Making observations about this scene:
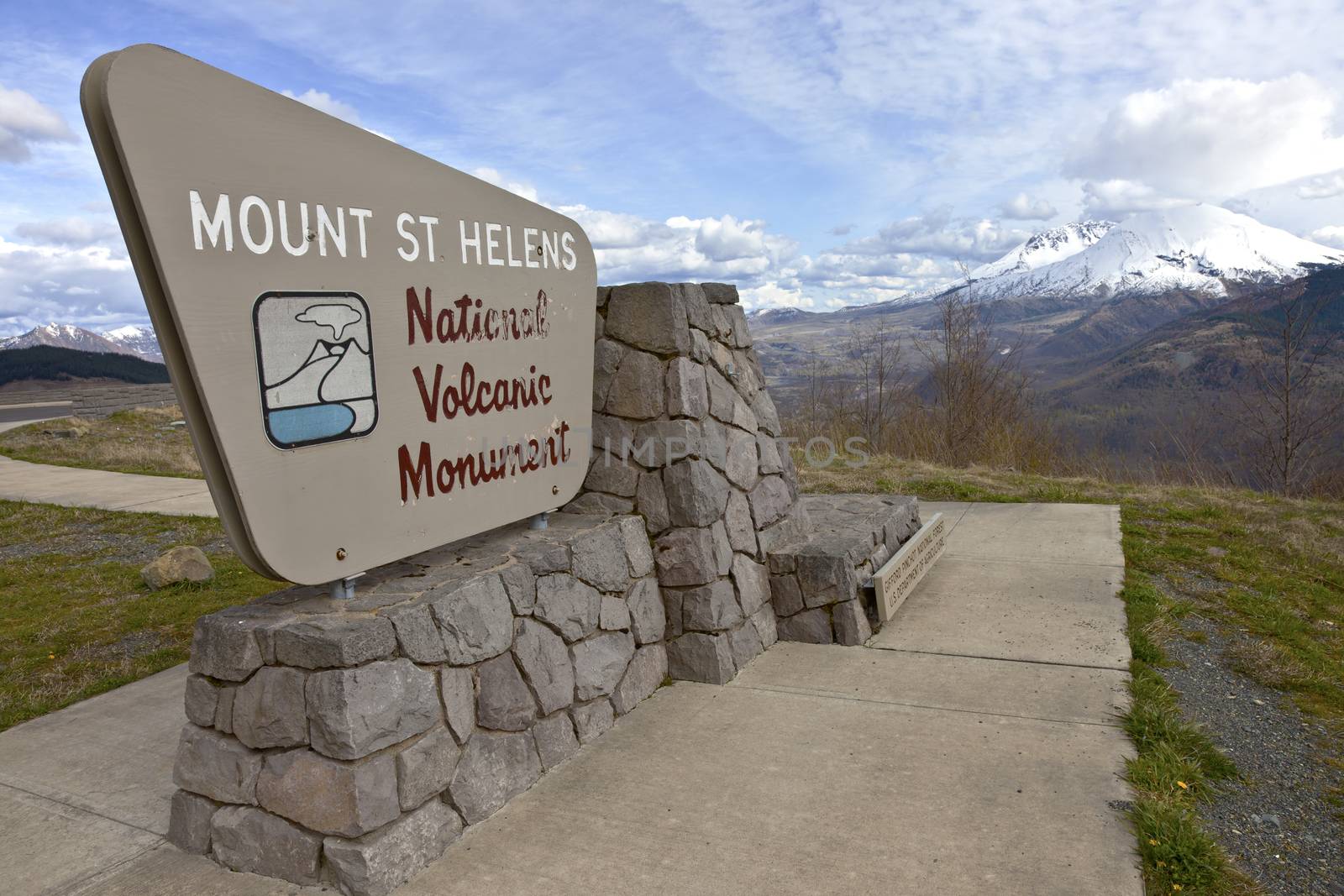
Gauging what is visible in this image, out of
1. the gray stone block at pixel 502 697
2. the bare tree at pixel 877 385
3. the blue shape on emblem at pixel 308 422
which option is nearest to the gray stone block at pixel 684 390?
the gray stone block at pixel 502 697

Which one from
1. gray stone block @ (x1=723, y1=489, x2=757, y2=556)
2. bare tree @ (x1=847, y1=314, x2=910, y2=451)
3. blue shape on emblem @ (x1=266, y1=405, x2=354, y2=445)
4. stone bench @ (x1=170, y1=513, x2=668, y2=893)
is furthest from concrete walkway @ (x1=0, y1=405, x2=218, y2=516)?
bare tree @ (x1=847, y1=314, x2=910, y2=451)

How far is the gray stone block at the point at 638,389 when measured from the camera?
4.54 meters

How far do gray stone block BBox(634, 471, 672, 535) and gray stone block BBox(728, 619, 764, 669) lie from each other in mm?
680

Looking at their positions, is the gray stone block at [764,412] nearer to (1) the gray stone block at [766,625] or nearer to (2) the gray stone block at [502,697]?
(1) the gray stone block at [766,625]

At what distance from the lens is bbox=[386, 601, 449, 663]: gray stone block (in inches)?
119

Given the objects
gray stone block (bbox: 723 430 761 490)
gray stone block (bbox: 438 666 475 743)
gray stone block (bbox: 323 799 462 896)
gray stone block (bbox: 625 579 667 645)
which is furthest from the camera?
gray stone block (bbox: 723 430 761 490)

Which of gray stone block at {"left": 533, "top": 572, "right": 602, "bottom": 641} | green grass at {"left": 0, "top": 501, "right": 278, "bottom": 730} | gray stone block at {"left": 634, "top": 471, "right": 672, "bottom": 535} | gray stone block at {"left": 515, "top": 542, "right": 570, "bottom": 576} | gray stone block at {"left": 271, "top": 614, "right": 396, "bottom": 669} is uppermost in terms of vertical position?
gray stone block at {"left": 634, "top": 471, "right": 672, "bottom": 535}

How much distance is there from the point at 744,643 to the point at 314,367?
2710 millimetres

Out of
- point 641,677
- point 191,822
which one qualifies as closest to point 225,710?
point 191,822

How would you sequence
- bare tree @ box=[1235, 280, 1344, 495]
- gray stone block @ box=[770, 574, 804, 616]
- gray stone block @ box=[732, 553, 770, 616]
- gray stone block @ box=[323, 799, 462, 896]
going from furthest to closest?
bare tree @ box=[1235, 280, 1344, 495] → gray stone block @ box=[770, 574, 804, 616] → gray stone block @ box=[732, 553, 770, 616] → gray stone block @ box=[323, 799, 462, 896]

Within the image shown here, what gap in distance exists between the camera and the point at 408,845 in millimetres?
2922

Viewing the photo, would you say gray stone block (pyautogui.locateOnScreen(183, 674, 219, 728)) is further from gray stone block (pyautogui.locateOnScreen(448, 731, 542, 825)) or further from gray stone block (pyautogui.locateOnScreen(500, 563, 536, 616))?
gray stone block (pyautogui.locateOnScreen(500, 563, 536, 616))

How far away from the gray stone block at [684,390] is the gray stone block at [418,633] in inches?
70.3

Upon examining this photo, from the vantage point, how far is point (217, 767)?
3043mm
